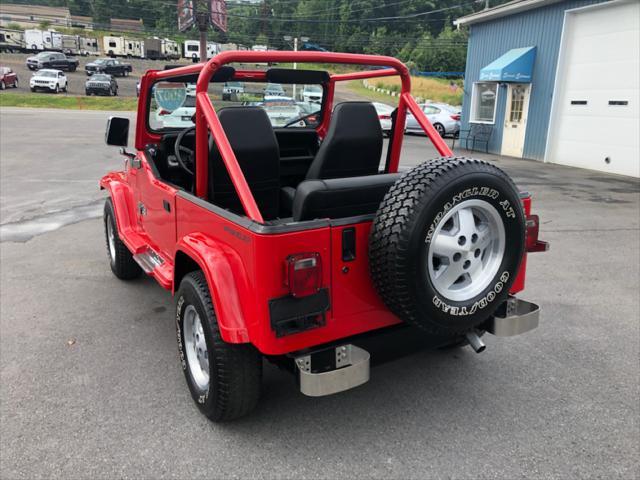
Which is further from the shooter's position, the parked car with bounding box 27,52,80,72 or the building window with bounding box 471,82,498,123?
the parked car with bounding box 27,52,80,72

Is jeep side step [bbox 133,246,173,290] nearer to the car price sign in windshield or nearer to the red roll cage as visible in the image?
the red roll cage

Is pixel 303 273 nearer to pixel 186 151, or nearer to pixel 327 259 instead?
pixel 327 259

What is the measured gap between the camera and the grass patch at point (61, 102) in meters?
32.2

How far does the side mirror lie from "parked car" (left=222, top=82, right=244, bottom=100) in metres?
0.90

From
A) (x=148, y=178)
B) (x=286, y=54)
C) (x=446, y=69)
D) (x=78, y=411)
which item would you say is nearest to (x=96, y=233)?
(x=148, y=178)

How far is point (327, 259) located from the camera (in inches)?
97.5

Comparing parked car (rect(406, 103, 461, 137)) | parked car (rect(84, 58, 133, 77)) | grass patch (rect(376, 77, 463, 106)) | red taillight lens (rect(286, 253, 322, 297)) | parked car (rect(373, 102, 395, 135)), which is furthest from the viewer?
parked car (rect(84, 58, 133, 77))

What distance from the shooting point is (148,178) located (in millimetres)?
4047

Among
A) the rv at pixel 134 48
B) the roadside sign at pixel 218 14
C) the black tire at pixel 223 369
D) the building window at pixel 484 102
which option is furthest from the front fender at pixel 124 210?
the rv at pixel 134 48

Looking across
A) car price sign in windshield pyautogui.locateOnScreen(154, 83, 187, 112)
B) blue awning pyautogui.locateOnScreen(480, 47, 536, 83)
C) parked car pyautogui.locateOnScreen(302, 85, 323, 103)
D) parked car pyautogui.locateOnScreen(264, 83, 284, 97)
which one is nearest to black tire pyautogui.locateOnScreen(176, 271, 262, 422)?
car price sign in windshield pyautogui.locateOnScreen(154, 83, 187, 112)

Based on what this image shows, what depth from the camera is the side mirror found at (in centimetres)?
450

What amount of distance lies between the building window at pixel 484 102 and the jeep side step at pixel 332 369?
56.7 ft

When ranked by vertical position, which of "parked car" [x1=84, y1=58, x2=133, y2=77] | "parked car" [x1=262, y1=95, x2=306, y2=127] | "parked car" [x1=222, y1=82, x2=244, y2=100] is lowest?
"parked car" [x1=262, y1=95, x2=306, y2=127]

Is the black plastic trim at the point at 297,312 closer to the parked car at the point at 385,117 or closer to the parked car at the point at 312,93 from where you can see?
the parked car at the point at 312,93
